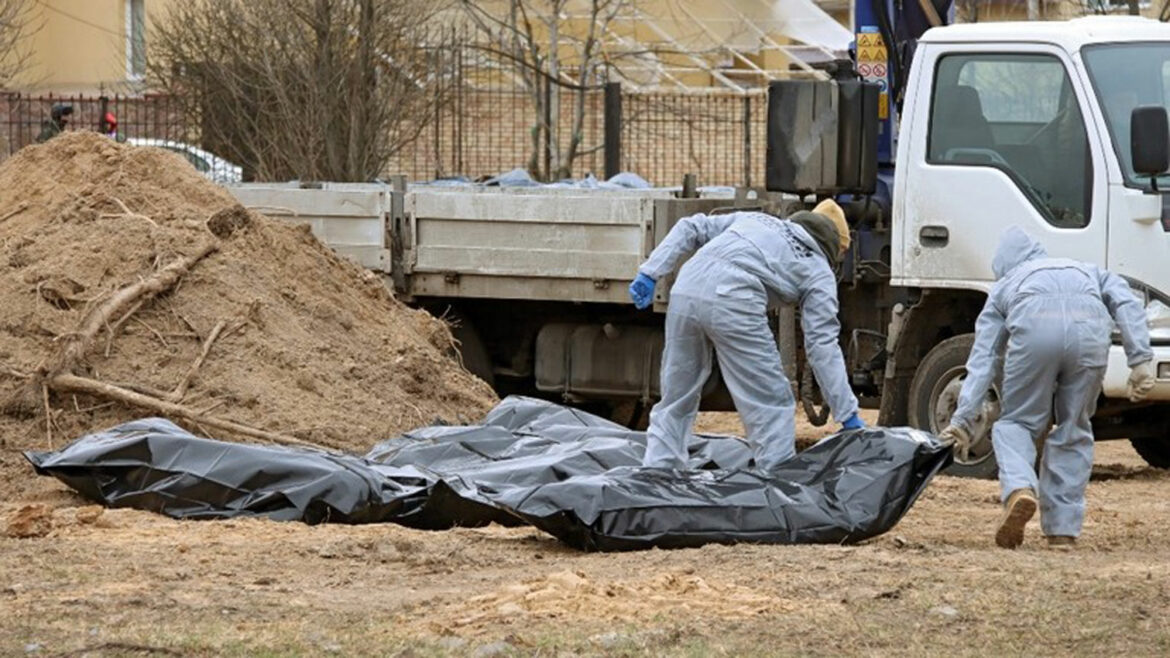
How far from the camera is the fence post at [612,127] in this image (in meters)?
24.4

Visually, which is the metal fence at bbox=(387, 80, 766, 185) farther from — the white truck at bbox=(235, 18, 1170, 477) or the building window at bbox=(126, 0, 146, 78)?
the white truck at bbox=(235, 18, 1170, 477)

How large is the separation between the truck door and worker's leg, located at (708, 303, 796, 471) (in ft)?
8.34

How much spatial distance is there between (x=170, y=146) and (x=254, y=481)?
14.4 meters

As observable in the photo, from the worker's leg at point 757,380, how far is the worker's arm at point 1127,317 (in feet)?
5.06

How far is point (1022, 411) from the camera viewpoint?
371 inches

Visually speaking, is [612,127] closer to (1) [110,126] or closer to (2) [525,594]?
(1) [110,126]

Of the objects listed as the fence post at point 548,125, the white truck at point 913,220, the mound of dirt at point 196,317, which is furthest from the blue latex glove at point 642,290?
the fence post at point 548,125

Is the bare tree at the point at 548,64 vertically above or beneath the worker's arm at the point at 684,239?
above

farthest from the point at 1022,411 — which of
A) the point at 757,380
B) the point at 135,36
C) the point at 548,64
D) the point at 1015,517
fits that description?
the point at 135,36

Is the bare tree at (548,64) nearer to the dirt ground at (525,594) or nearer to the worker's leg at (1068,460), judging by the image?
the worker's leg at (1068,460)

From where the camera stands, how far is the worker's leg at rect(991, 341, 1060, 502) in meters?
9.23

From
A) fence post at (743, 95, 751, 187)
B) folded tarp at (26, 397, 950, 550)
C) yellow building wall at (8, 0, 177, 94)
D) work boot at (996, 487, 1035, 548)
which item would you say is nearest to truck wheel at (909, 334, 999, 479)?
folded tarp at (26, 397, 950, 550)

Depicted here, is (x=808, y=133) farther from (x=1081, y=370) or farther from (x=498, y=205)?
(x=1081, y=370)

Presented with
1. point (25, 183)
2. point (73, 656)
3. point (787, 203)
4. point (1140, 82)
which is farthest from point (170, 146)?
point (73, 656)
